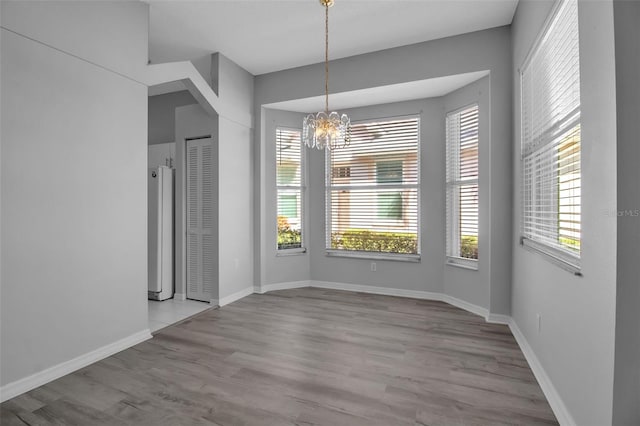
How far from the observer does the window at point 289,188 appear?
4.95 metres

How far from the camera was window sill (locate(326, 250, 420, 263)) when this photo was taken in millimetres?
4523

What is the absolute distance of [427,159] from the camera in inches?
175

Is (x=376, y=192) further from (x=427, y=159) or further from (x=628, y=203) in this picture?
(x=628, y=203)

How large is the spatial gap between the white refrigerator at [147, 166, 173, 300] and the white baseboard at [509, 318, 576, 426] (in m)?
4.17

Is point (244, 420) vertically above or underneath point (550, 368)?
underneath

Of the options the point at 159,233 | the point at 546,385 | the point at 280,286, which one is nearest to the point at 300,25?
the point at 159,233

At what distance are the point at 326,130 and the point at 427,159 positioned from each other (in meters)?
2.10

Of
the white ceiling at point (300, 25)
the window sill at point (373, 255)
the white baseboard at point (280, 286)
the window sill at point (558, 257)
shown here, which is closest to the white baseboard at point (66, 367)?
the white baseboard at point (280, 286)

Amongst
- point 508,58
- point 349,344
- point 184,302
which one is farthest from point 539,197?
point 184,302

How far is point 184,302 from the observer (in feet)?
14.0

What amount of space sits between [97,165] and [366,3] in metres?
2.78

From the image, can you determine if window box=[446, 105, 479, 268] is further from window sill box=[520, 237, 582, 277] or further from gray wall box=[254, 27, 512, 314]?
window sill box=[520, 237, 582, 277]

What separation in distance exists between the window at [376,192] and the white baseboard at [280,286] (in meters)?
0.66

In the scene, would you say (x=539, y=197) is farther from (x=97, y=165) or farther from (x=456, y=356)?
(x=97, y=165)
